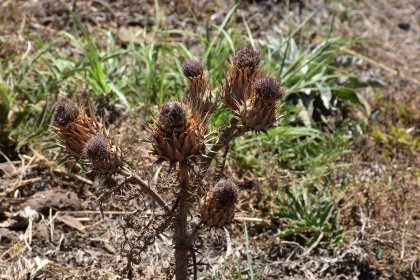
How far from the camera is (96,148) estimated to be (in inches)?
81.5

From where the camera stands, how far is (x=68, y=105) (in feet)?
7.22

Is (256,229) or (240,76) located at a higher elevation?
(240,76)

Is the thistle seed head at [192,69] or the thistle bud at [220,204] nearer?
the thistle bud at [220,204]

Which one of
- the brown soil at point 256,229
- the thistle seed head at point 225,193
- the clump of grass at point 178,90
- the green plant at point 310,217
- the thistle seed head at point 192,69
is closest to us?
the thistle seed head at point 225,193

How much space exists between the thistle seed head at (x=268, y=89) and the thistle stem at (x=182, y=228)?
1.22 ft

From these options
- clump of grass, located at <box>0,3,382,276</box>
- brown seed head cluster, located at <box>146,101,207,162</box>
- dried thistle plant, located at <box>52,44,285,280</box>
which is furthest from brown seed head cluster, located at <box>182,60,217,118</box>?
clump of grass, located at <box>0,3,382,276</box>

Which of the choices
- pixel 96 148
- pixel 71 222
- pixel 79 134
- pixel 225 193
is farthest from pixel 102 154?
pixel 71 222

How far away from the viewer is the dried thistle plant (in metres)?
2.10

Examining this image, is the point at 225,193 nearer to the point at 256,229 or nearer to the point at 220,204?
the point at 220,204

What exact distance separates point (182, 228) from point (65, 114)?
635 mm

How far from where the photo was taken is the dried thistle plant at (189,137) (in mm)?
2096

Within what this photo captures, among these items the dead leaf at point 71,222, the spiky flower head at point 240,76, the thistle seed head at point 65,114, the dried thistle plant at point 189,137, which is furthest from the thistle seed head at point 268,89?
the dead leaf at point 71,222

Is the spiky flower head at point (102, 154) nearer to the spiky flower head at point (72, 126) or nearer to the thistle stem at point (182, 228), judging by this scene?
the spiky flower head at point (72, 126)

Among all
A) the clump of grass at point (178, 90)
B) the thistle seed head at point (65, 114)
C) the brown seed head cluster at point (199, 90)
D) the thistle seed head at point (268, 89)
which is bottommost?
the thistle seed head at point (65, 114)
